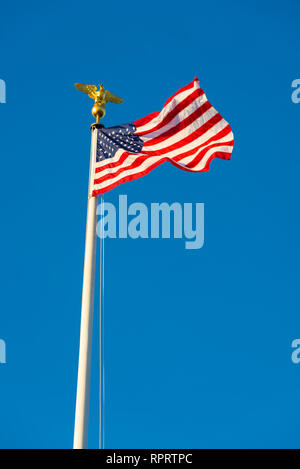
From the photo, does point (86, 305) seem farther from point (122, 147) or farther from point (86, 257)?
point (122, 147)

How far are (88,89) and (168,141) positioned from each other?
2.53 m

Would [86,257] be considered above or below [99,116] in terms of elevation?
below

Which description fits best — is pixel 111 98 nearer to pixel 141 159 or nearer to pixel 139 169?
pixel 141 159

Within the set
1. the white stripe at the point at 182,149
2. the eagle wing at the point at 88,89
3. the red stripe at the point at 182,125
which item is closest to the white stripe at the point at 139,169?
the white stripe at the point at 182,149

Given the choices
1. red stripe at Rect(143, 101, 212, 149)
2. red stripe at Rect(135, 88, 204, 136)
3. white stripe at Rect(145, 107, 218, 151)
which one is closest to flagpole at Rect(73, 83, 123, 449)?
red stripe at Rect(135, 88, 204, 136)

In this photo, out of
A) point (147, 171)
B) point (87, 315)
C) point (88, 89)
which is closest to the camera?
point (87, 315)

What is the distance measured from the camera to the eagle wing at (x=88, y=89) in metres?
17.5

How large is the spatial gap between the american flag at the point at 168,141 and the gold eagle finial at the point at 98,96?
0.56m

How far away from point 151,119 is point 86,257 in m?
4.64

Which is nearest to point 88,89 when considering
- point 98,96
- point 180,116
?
point 98,96

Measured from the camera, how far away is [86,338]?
44.3ft
